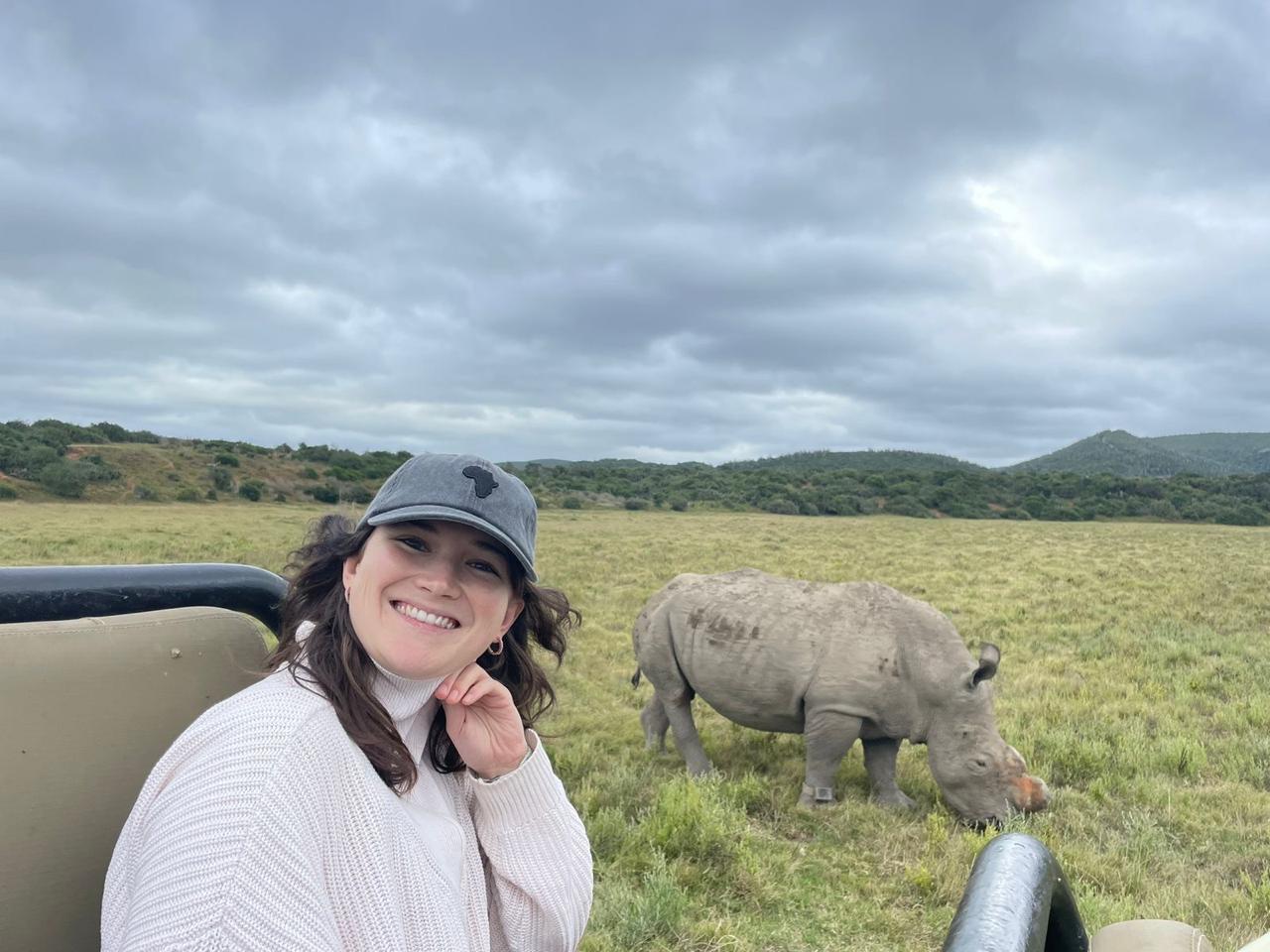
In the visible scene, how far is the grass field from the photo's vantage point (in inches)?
177

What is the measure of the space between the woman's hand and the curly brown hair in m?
0.08

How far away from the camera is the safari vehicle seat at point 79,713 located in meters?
1.58

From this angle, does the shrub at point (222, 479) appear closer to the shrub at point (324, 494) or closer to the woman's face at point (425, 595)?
the shrub at point (324, 494)

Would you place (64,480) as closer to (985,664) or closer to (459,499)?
(985,664)

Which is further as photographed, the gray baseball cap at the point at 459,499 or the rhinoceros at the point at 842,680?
the rhinoceros at the point at 842,680

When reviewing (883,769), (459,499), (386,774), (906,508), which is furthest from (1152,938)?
(906,508)

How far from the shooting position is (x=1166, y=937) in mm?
1938

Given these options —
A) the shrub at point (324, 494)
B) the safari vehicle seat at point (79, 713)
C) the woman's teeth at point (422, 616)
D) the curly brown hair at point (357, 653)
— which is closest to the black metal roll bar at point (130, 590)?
the safari vehicle seat at point (79, 713)

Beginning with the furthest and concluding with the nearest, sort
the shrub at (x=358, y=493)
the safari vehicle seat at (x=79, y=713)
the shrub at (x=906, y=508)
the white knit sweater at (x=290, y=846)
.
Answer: the shrub at (x=906, y=508) → the shrub at (x=358, y=493) → the safari vehicle seat at (x=79, y=713) → the white knit sweater at (x=290, y=846)

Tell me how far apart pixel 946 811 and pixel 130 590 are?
A: 5.64 m

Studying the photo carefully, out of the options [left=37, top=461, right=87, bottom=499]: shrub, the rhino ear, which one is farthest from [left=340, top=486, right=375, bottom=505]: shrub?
the rhino ear

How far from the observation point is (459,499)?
1.79 meters

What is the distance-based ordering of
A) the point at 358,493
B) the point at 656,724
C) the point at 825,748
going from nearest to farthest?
the point at 825,748 < the point at 656,724 < the point at 358,493

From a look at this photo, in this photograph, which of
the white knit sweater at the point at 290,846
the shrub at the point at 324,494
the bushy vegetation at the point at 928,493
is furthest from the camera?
the bushy vegetation at the point at 928,493
